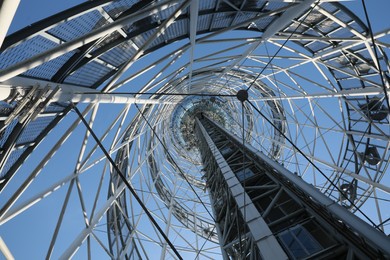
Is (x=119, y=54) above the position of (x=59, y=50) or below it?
above

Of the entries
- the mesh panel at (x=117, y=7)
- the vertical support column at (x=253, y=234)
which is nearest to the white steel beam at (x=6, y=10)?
the mesh panel at (x=117, y=7)

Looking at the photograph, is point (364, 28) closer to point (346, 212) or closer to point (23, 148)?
point (346, 212)

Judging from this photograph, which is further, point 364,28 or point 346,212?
point 364,28

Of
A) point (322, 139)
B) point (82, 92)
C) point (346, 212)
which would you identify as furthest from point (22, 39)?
point (322, 139)

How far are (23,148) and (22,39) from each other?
4883 mm

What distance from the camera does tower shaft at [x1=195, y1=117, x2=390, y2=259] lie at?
5.89 m

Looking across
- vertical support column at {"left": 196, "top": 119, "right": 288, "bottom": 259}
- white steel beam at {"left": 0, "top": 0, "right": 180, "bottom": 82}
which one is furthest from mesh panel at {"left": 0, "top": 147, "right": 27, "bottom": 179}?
vertical support column at {"left": 196, "top": 119, "right": 288, "bottom": 259}

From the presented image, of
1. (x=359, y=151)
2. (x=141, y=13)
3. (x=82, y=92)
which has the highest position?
(x=141, y=13)

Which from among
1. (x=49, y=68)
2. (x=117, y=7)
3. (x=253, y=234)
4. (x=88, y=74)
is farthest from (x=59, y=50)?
(x=253, y=234)

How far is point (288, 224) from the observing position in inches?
305

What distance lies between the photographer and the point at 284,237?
23.6 ft

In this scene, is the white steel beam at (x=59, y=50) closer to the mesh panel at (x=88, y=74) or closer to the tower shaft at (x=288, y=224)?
the mesh panel at (x=88, y=74)

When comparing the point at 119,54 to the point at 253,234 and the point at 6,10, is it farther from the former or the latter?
the point at 6,10

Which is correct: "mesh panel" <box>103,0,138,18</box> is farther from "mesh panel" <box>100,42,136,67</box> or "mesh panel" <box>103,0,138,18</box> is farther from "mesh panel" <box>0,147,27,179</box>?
"mesh panel" <box>0,147,27,179</box>
